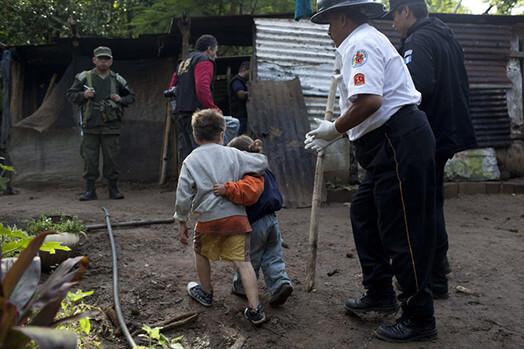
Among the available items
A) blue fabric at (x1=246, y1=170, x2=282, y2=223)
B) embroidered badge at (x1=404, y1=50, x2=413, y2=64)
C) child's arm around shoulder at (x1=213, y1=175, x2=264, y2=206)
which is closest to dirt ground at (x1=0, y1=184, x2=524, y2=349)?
blue fabric at (x1=246, y1=170, x2=282, y2=223)

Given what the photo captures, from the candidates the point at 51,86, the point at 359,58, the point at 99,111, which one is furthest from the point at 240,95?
the point at 359,58

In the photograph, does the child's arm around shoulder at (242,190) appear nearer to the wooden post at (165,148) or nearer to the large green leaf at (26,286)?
the large green leaf at (26,286)

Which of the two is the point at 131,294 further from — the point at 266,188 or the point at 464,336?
the point at 464,336

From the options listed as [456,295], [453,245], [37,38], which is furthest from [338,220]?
[37,38]

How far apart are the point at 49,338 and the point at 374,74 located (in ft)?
6.39

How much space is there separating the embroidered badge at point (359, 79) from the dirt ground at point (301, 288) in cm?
153

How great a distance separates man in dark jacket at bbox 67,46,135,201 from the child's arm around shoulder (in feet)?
15.4

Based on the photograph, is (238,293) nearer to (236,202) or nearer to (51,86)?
(236,202)

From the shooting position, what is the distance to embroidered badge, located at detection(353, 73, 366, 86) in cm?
237

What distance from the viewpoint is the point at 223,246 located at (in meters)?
2.89

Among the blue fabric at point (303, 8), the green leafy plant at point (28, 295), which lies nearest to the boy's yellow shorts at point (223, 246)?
the green leafy plant at point (28, 295)

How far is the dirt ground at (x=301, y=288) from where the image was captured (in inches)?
106

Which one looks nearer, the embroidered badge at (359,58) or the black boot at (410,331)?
the embroidered badge at (359,58)

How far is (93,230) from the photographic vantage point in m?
4.64
